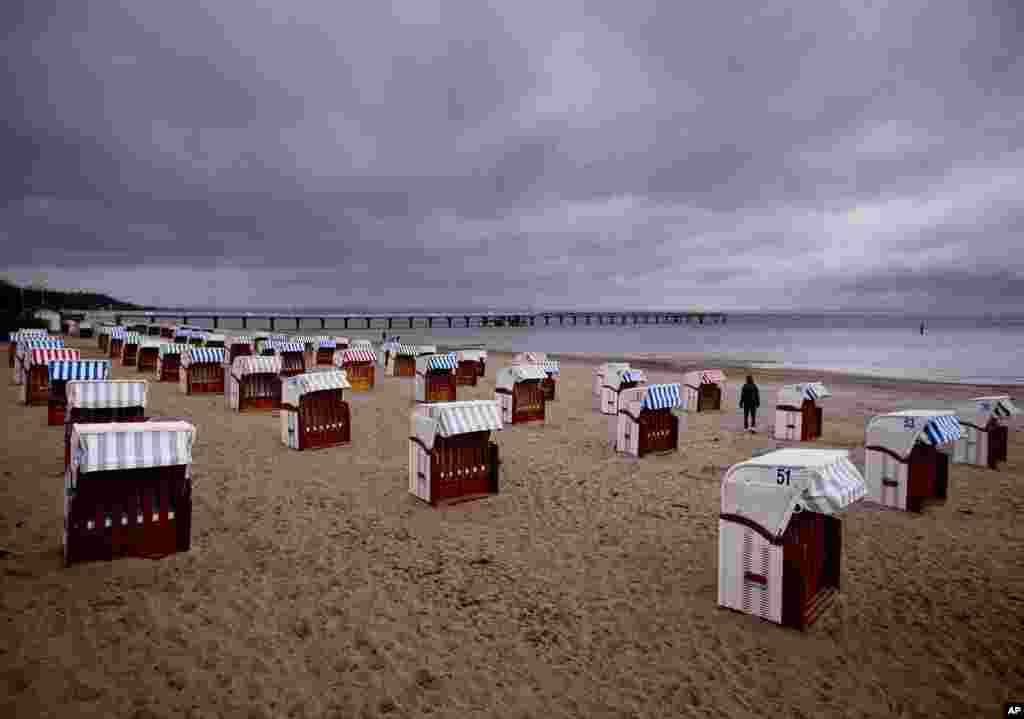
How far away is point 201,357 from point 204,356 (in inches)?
6.5

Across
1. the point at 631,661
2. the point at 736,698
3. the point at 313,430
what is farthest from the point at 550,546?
the point at 313,430

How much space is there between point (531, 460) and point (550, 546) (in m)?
4.99

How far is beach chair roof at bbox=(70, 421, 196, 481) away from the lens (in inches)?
268

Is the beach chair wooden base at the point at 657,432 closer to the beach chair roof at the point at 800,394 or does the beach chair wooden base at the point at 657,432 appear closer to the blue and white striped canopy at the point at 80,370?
the beach chair roof at the point at 800,394

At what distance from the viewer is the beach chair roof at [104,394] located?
37.4ft

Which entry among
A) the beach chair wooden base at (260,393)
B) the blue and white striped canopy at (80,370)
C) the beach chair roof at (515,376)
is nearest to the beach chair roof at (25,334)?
the blue and white striped canopy at (80,370)

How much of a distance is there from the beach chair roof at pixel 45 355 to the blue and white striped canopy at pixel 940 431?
909 inches

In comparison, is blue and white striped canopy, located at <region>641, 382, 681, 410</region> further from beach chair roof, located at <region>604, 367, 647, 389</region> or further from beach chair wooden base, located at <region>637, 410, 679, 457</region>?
beach chair roof, located at <region>604, 367, 647, 389</region>

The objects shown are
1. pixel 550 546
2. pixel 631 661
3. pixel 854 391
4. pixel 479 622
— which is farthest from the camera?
pixel 854 391

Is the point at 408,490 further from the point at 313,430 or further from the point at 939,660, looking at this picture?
the point at 939,660

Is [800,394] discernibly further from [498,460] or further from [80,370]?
[80,370]

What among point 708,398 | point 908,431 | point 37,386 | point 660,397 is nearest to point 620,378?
point 708,398

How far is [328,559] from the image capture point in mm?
7734

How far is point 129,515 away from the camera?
24.1 ft
